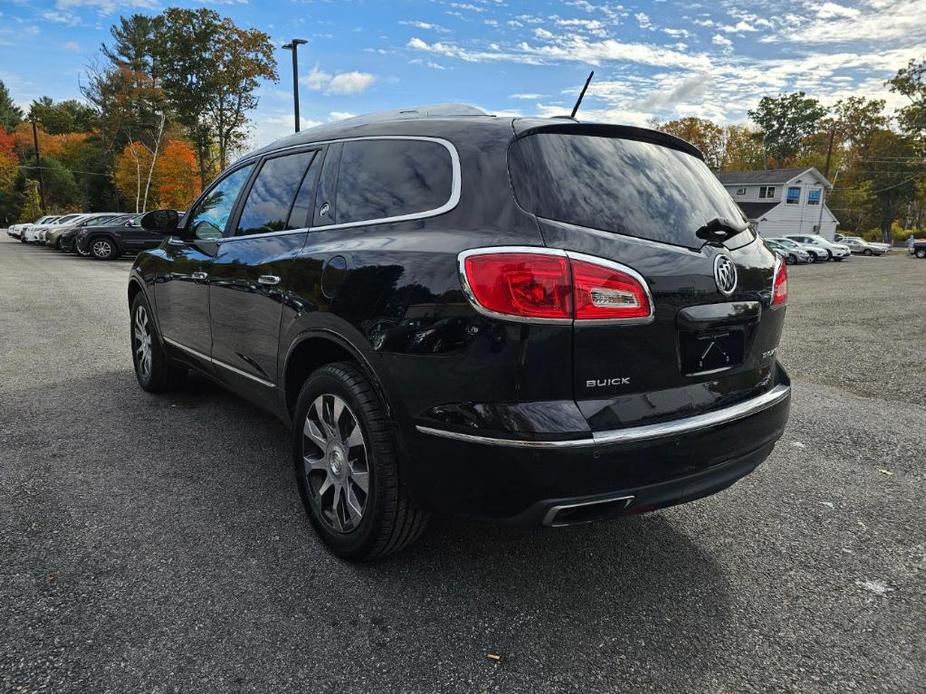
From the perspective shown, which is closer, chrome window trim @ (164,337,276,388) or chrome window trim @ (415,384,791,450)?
chrome window trim @ (415,384,791,450)

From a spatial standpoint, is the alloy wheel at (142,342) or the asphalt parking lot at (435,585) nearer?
the asphalt parking lot at (435,585)

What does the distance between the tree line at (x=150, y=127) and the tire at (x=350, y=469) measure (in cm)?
4495

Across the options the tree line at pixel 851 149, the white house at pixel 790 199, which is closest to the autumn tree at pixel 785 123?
the tree line at pixel 851 149

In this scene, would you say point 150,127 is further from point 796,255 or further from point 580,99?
point 580,99

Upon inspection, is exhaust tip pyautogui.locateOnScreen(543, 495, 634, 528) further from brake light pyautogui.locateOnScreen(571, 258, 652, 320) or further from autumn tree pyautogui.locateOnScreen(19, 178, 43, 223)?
autumn tree pyautogui.locateOnScreen(19, 178, 43, 223)

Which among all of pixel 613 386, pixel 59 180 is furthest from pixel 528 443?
pixel 59 180

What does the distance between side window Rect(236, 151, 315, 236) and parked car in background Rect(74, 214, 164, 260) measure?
20.1 m

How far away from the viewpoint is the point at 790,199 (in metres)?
62.4

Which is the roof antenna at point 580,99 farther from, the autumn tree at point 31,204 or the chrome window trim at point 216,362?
the autumn tree at point 31,204

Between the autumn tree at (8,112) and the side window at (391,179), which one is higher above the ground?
the autumn tree at (8,112)

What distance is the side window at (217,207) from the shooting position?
402 centimetres

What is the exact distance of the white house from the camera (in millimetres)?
61812

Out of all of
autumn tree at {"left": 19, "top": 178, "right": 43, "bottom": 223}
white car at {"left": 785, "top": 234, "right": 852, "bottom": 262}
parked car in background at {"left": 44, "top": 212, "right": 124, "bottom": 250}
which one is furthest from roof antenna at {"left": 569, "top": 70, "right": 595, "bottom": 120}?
autumn tree at {"left": 19, "top": 178, "right": 43, "bottom": 223}

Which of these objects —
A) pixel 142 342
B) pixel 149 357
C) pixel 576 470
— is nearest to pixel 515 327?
pixel 576 470
